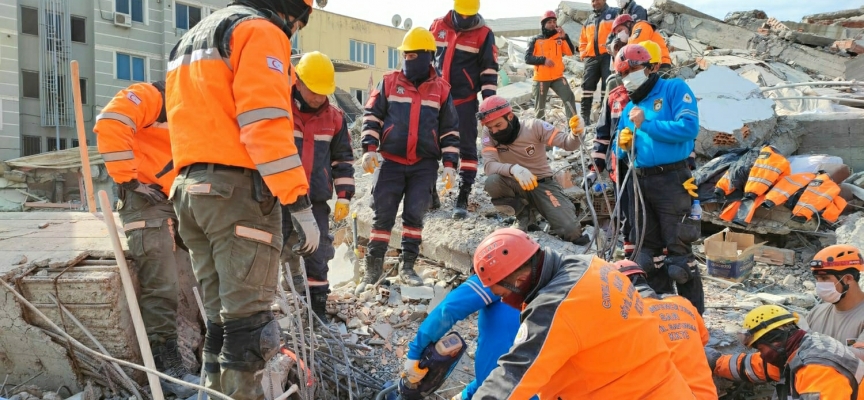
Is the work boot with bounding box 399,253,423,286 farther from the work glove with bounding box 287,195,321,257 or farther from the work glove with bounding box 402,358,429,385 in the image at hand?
the work glove with bounding box 287,195,321,257

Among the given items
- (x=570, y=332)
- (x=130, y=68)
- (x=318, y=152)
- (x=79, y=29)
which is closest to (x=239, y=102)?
(x=570, y=332)

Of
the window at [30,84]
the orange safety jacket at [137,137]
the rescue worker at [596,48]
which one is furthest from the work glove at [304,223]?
the window at [30,84]

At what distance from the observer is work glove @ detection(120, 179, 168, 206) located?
11.1ft

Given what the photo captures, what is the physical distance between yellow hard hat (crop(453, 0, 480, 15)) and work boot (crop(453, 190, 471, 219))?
5.83ft

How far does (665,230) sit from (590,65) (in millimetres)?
4274

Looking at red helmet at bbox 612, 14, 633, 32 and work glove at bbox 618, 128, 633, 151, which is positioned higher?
red helmet at bbox 612, 14, 633, 32

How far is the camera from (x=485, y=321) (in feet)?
9.96

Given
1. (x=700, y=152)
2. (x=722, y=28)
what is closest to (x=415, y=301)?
(x=700, y=152)

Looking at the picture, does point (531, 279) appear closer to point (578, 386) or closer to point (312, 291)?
point (578, 386)

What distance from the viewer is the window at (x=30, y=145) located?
18.5 metres


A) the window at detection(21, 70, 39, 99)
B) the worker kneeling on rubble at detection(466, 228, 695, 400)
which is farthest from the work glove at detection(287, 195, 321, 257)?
the window at detection(21, 70, 39, 99)

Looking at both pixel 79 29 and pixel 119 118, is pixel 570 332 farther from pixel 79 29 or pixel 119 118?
pixel 79 29

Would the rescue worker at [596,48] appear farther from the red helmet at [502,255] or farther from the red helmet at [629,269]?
the red helmet at [502,255]

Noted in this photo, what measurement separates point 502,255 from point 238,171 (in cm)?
112
